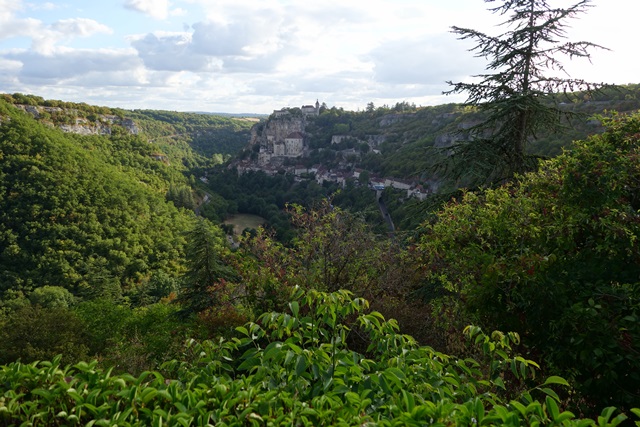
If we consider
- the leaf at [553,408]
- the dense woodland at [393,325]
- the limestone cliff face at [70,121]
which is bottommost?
the dense woodland at [393,325]

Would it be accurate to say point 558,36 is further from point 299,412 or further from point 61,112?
point 61,112

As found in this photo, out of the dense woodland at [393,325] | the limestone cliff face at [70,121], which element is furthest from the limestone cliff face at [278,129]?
the dense woodland at [393,325]

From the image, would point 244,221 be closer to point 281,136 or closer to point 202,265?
point 281,136

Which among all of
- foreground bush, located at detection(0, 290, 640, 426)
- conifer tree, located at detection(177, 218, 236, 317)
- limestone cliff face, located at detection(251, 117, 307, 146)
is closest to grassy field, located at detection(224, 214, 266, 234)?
limestone cliff face, located at detection(251, 117, 307, 146)

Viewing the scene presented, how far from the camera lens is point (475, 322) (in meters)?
4.66

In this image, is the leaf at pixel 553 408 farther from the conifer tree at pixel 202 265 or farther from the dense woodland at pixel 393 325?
the conifer tree at pixel 202 265

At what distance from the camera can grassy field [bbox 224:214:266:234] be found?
194 feet

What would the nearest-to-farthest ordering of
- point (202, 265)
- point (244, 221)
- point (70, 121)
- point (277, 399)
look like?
1. point (277, 399)
2. point (202, 265)
3. point (70, 121)
4. point (244, 221)

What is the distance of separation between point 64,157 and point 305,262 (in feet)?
151

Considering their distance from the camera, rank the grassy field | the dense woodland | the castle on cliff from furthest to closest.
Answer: the castle on cliff → the grassy field → the dense woodland

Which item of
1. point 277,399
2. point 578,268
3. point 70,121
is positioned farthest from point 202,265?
point 70,121

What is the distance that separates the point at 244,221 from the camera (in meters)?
62.9

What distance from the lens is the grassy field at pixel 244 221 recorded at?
59.2 m

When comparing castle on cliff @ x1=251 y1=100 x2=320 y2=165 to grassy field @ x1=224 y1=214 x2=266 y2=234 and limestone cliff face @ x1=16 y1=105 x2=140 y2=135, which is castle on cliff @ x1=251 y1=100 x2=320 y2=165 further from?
limestone cliff face @ x1=16 y1=105 x2=140 y2=135
